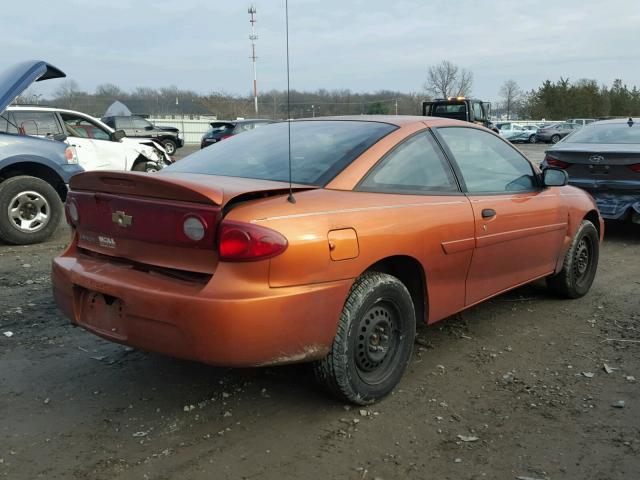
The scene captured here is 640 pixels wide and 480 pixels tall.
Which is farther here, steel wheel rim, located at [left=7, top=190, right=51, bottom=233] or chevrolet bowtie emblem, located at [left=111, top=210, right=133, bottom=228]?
steel wheel rim, located at [left=7, top=190, right=51, bottom=233]

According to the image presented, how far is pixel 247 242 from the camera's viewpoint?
8.50 ft

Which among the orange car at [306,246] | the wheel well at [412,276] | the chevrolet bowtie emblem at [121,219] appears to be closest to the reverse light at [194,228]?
the orange car at [306,246]

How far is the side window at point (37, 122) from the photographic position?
335 inches

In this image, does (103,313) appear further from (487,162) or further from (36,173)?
(36,173)

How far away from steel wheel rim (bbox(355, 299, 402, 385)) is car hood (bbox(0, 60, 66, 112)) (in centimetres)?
522

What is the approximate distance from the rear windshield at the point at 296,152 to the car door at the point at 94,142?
5.87 m

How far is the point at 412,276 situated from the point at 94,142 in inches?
289

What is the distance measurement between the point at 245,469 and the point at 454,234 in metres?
1.77

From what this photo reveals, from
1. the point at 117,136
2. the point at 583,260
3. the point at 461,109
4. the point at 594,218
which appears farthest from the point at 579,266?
the point at 461,109

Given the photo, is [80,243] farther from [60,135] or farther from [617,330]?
Result: [60,135]

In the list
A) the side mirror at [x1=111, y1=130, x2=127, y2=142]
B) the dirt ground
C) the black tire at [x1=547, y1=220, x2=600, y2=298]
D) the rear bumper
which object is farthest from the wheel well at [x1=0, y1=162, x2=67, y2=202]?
the black tire at [x1=547, y1=220, x2=600, y2=298]

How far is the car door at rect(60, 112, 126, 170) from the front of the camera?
29.9 feet

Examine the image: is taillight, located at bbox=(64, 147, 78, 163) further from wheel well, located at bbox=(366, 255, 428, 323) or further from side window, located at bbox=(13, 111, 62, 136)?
wheel well, located at bbox=(366, 255, 428, 323)

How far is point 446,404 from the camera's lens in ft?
10.4
